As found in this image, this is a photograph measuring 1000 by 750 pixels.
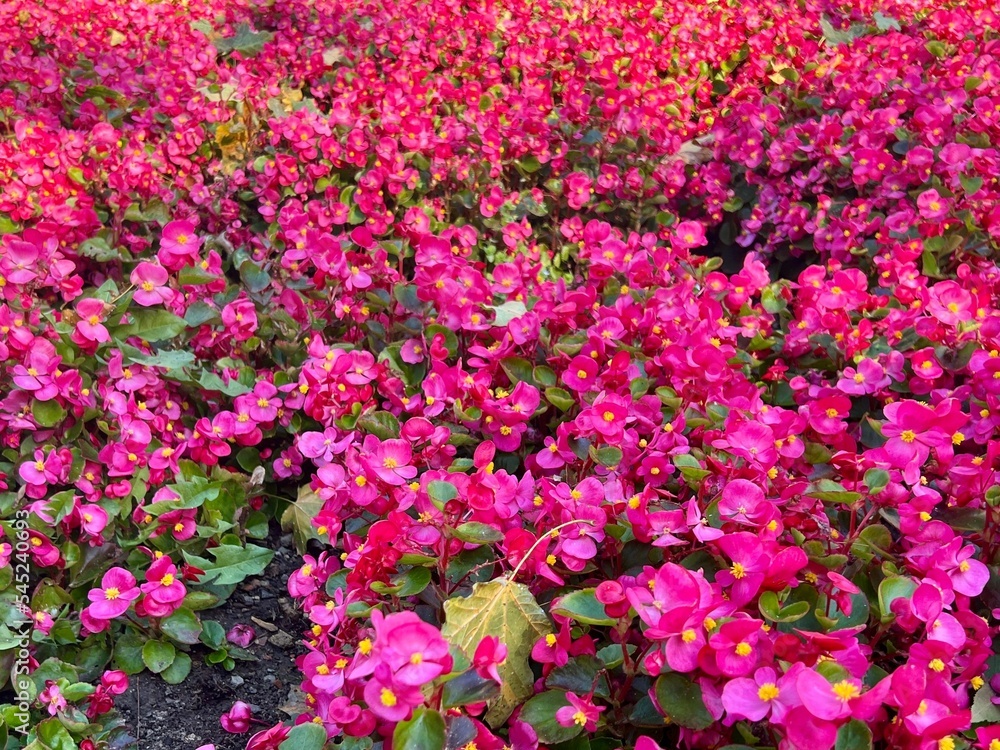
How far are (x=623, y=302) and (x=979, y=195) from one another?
1.12 m

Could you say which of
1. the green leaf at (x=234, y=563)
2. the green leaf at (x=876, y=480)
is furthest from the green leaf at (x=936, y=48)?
the green leaf at (x=234, y=563)

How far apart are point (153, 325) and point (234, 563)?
54 cm

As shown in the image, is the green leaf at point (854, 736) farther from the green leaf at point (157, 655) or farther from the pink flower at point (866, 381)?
the green leaf at point (157, 655)

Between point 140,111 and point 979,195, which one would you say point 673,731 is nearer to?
point 979,195

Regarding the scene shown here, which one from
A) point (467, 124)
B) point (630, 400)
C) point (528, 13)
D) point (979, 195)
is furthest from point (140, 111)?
point (979, 195)

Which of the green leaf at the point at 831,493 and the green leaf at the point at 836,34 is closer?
the green leaf at the point at 831,493

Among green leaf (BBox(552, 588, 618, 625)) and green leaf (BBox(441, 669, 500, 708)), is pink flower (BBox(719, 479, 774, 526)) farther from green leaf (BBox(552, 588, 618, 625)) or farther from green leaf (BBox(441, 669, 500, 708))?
green leaf (BBox(441, 669, 500, 708))

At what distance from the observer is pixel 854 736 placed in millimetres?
871

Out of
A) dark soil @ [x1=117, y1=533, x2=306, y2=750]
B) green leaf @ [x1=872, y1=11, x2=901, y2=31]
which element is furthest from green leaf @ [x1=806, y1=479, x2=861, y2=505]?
green leaf @ [x1=872, y1=11, x2=901, y2=31]

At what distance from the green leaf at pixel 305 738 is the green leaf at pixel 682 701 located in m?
0.41

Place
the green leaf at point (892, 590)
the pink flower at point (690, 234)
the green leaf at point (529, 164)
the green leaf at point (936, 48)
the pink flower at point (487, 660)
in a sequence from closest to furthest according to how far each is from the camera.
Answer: the pink flower at point (487, 660) < the green leaf at point (892, 590) < the pink flower at point (690, 234) < the green leaf at point (529, 164) < the green leaf at point (936, 48)

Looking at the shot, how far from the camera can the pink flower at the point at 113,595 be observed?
4.67 ft

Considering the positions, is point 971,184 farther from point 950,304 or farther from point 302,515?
point 302,515

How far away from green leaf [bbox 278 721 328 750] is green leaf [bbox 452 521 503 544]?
29 centimetres
